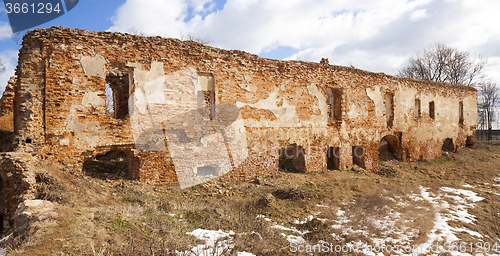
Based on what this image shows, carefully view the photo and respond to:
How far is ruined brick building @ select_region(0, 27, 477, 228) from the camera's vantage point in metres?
6.27

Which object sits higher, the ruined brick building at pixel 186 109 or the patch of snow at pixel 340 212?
the ruined brick building at pixel 186 109

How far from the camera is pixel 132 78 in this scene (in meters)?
7.14

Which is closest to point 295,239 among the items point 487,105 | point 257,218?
point 257,218

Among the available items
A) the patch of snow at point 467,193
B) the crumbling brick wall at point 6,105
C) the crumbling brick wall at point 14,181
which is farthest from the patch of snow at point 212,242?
the patch of snow at point 467,193

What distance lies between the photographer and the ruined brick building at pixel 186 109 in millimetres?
6273

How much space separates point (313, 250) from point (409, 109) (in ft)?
39.4

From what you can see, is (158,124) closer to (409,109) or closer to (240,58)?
(240,58)

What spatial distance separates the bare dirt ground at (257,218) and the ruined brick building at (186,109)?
751mm

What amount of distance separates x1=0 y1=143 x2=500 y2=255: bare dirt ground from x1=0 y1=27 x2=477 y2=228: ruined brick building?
751mm

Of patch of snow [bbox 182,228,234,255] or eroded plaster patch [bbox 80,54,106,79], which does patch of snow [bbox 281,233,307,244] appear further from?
eroded plaster patch [bbox 80,54,106,79]

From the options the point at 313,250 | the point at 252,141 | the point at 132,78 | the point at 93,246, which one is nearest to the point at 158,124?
the point at 132,78

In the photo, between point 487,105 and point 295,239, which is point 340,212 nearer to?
point 295,239

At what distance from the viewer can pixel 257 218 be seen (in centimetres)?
559

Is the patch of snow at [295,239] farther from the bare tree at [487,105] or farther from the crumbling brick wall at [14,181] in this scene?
the bare tree at [487,105]
